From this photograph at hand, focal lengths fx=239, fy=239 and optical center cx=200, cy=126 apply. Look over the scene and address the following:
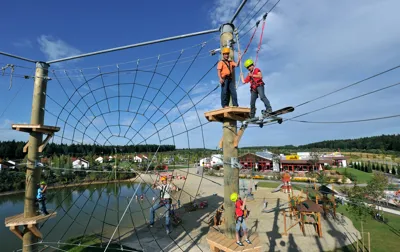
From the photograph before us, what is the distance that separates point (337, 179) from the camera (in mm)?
31922

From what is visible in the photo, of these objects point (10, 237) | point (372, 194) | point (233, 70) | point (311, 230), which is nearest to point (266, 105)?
point (233, 70)

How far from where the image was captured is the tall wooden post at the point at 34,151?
676 cm

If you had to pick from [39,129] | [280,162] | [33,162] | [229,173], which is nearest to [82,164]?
[33,162]

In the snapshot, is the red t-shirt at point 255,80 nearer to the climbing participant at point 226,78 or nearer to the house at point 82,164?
the climbing participant at point 226,78

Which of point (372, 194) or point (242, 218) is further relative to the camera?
point (372, 194)

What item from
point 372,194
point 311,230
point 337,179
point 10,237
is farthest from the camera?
point 337,179

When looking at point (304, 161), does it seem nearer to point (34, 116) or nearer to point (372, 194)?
point (372, 194)

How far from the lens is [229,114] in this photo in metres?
3.89

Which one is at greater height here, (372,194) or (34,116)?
(34,116)

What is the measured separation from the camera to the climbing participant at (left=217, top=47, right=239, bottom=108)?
13.3 feet

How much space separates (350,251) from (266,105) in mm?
9085

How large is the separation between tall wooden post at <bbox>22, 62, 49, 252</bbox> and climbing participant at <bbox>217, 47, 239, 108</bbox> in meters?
6.02

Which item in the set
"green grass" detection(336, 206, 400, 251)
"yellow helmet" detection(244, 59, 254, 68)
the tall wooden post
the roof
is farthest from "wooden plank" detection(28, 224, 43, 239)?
"green grass" detection(336, 206, 400, 251)

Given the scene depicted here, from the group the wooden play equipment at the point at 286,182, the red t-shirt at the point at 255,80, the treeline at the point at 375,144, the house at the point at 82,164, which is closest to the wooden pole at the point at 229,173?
the red t-shirt at the point at 255,80
